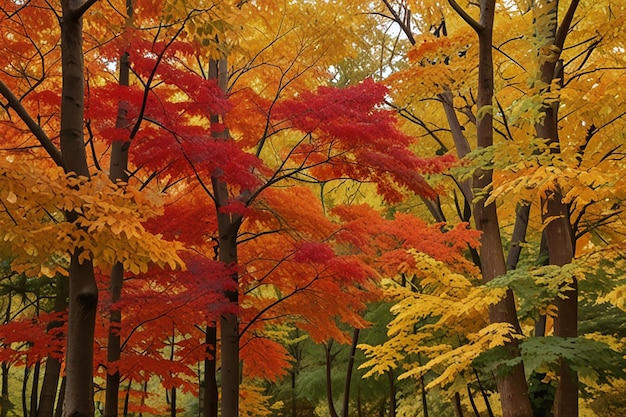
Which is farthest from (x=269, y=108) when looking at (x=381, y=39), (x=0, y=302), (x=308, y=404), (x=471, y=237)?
(x=308, y=404)

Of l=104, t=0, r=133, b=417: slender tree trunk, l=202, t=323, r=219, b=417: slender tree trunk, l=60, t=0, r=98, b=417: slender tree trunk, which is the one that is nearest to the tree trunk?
l=104, t=0, r=133, b=417: slender tree trunk

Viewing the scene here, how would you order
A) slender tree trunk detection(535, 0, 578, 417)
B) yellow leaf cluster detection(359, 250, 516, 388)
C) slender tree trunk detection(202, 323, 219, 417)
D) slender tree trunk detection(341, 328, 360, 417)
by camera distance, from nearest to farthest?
1. yellow leaf cluster detection(359, 250, 516, 388)
2. slender tree trunk detection(535, 0, 578, 417)
3. slender tree trunk detection(202, 323, 219, 417)
4. slender tree trunk detection(341, 328, 360, 417)

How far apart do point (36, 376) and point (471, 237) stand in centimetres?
1333

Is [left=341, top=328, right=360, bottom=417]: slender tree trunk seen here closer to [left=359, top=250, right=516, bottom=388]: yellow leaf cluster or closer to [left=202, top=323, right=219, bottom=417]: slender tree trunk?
[left=359, top=250, right=516, bottom=388]: yellow leaf cluster

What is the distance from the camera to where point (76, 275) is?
5.11 meters

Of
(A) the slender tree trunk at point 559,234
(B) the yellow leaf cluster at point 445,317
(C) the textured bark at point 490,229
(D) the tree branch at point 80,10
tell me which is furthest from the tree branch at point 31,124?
(A) the slender tree trunk at point 559,234

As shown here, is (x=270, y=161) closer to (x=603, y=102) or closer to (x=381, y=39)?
(x=381, y=39)

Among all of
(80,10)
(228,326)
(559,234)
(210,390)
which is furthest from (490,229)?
(210,390)

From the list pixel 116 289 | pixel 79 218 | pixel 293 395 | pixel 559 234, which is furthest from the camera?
pixel 293 395

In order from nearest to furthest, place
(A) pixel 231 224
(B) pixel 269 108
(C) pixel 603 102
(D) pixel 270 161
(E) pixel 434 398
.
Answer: (C) pixel 603 102 < (B) pixel 269 108 < (A) pixel 231 224 < (D) pixel 270 161 < (E) pixel 434 398

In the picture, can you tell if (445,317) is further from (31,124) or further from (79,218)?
(31,124)

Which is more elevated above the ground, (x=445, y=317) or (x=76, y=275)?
(x=76, y=275)

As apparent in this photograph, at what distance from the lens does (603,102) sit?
7930mm

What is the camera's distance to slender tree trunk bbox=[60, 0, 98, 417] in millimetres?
5000
